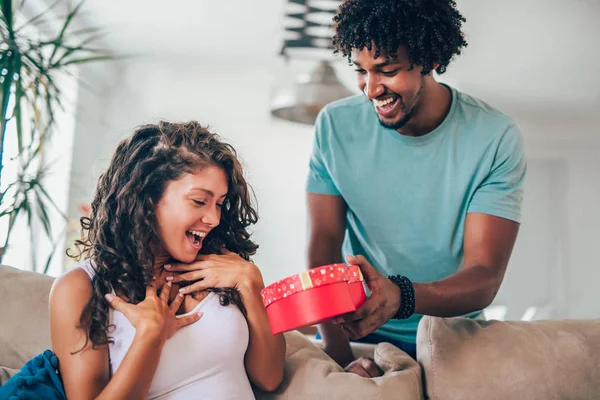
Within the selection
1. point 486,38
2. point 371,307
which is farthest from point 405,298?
point 486,38

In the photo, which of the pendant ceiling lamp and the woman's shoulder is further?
the pendant ceiling lamp

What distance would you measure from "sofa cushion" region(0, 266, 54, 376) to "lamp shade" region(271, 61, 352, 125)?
137 cm

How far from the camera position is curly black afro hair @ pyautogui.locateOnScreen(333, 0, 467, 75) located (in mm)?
1513

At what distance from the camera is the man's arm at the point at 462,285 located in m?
1.17

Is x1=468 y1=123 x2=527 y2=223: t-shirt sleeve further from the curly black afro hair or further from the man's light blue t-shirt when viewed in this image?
the curly black afro hair

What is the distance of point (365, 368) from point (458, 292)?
0.84 feet

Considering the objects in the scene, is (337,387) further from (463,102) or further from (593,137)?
(593,137)

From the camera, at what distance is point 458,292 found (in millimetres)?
1396

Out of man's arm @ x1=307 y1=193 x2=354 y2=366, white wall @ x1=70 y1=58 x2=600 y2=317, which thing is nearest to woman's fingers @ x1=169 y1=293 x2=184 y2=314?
man's arm @ x1=307 y1=193 x2=354 y2=366

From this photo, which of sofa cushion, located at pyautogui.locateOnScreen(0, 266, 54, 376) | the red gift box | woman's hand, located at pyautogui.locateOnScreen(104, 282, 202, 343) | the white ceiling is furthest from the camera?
the white ceiling

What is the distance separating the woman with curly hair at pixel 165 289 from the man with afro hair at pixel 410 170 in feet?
0.97

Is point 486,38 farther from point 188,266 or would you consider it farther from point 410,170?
point 188,266

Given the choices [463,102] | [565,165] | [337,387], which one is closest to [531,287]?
[565,165]

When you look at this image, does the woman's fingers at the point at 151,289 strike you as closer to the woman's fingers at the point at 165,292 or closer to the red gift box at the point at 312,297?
the woman's fingers at the point at 165,292
